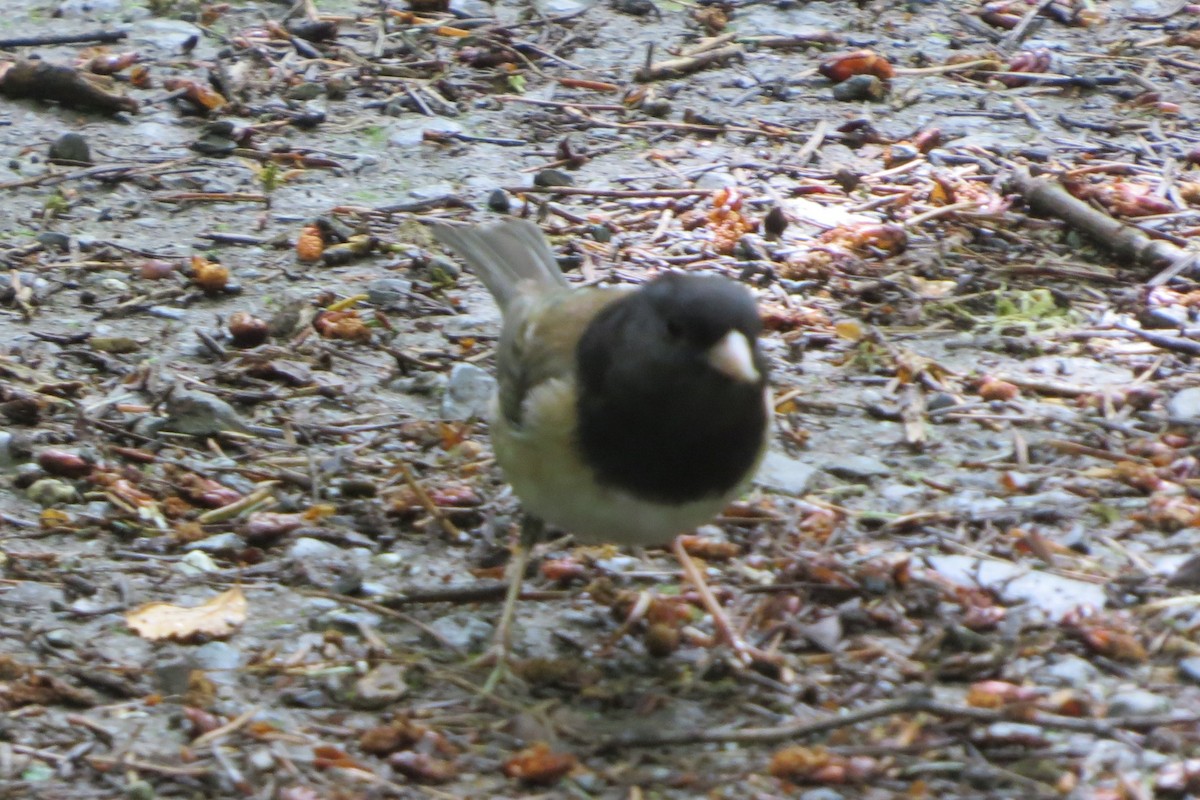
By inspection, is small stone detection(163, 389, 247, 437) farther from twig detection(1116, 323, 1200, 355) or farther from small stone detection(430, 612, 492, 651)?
twig detection(1116, 323, 1200, 355)

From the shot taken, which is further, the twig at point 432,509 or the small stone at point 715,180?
the small stone at point 715,180

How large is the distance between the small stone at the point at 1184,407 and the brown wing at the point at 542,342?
1.61 meters

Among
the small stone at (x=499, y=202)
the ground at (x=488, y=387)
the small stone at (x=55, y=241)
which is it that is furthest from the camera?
the small stone at (x=499, y=202)

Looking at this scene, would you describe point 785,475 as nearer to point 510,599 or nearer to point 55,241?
point 510,599

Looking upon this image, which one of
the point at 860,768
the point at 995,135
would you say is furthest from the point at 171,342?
the point at 995,135

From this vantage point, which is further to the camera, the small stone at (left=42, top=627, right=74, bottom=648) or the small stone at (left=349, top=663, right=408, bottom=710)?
the small stone at (left=42, top=627, right=74, bottom=648)

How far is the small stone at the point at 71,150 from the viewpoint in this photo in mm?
5941

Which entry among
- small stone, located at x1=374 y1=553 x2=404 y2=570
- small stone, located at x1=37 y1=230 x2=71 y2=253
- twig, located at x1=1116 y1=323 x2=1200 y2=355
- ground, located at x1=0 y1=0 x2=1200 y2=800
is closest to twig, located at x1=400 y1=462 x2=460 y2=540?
ground, located at x1=0 y1=0 x2=1200 y2=800

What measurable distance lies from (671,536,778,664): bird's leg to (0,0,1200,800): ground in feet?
0.11

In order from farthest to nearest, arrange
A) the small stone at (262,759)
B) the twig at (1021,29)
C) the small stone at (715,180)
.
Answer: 1. the twig at (1021,29)
2. the small stone at (715,180)
3. the small stone at (262,759)

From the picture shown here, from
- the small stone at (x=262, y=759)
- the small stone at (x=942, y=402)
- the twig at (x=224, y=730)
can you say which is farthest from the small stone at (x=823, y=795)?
the small stone at (x=942, y=402)

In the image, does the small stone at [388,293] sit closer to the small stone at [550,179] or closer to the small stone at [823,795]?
the small stone at [550,179]

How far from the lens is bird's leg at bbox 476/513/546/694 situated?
330 cm

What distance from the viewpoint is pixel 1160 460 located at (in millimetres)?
3992
